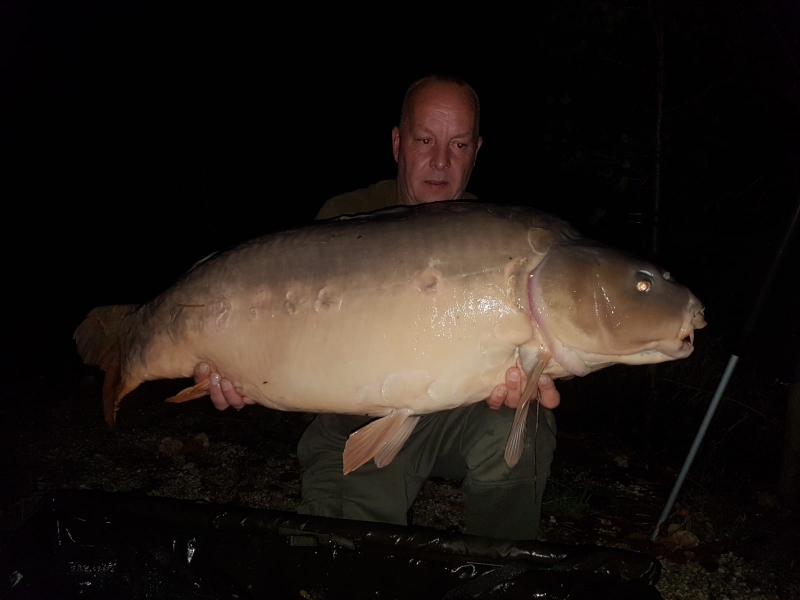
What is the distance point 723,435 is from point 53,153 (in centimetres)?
1101

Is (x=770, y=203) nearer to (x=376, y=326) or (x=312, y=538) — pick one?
(x=376, y=326)

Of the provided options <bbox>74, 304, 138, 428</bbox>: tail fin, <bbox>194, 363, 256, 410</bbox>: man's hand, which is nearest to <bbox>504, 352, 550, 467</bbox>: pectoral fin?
<bbox>194, 363, 256, 410</bbox>: man's hand

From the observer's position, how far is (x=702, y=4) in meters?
3.00

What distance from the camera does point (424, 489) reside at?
2.42 metres

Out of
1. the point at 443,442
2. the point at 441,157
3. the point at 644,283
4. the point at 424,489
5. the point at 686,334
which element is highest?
the point at 441,157

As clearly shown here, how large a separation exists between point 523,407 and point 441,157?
1071mm

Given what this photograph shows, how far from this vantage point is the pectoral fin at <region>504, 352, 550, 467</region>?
1.40 meters

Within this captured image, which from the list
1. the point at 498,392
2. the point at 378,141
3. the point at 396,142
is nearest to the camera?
the point at 498,392

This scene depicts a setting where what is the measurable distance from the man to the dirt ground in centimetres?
51

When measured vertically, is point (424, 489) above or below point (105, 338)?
below

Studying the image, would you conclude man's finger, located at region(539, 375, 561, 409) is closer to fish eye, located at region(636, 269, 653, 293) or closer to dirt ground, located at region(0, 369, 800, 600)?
fish eye, located at region(636, 269, 653, 293)

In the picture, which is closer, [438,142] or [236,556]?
[236,556]

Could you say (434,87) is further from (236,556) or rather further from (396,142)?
(236,556)

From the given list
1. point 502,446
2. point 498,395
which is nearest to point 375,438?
point 498,395
